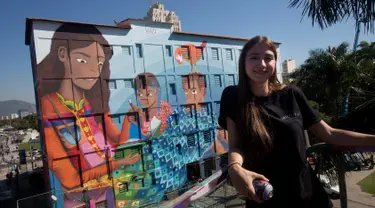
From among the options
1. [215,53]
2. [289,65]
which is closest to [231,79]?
[215,53]

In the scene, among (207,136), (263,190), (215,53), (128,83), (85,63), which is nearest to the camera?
(263,190)

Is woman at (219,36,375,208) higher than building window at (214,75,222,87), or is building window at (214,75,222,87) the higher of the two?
building window at (214,75,222,87)

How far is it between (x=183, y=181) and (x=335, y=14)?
20548mm

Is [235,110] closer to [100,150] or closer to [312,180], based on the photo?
[312,180]

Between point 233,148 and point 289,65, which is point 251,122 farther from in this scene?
point 289,65

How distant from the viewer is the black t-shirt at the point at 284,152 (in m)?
1.70

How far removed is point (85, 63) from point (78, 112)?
339 cm

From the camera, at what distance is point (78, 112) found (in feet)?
59.9

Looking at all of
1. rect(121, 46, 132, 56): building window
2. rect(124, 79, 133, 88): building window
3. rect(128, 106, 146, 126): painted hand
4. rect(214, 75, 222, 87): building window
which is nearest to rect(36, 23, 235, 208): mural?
rect(128, 106, 146, 126): painted hand

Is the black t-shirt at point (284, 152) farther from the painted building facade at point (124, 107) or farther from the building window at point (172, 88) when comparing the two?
the building window at point (172, 88)

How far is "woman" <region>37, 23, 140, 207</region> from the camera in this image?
17.3m

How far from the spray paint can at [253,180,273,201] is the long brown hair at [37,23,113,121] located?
18.2 metres

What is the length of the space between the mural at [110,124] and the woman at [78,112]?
0.19 ft

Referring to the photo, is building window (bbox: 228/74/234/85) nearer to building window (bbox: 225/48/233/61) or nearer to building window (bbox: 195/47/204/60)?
building window (bbox: 225/48/233/61)
